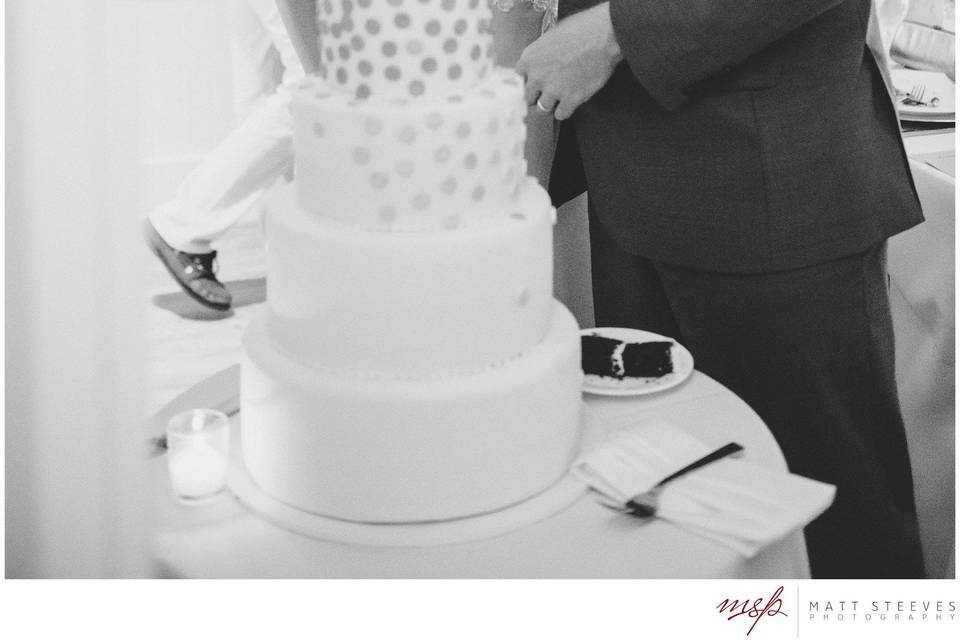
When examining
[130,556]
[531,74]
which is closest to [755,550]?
[130,556]

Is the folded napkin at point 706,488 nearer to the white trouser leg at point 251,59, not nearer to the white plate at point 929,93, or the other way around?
the white plate at point 929,93

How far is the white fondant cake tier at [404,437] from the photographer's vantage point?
2.85ft

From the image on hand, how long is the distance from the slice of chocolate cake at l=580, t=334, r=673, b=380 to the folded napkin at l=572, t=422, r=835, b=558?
0.47 ft

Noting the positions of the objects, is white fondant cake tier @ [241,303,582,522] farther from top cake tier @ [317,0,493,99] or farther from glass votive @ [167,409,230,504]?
top cake tier @ [317,0,493,99]

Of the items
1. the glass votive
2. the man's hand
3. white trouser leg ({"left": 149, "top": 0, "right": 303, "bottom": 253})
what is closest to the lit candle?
the glass votive

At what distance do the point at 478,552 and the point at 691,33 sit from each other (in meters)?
0.66

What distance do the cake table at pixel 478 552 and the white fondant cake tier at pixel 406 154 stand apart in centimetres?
29

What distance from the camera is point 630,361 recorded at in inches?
46.4

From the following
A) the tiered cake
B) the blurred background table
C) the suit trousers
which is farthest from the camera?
the blurred background table

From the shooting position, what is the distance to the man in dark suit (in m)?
1.21

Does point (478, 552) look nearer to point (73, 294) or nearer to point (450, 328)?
point (450, 328)
